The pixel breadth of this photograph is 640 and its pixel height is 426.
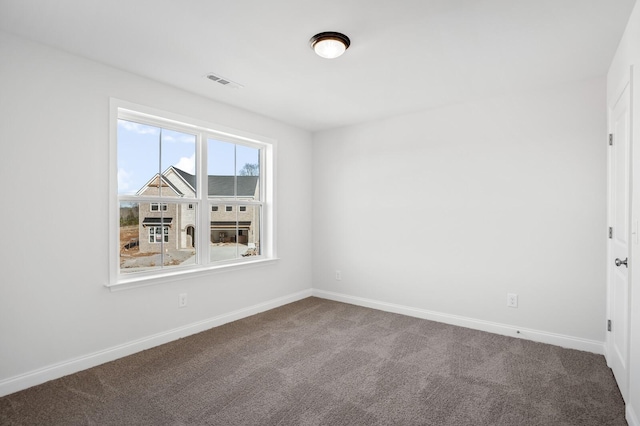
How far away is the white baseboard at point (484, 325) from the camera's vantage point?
119 inches

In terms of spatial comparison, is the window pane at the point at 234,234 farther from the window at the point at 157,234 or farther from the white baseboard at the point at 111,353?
the white baseboard at the point at 111,353

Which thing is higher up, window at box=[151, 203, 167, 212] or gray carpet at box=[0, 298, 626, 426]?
window at box=[151, 203, 167, 212]

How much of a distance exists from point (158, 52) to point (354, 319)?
129 inches

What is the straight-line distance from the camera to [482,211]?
141 inches

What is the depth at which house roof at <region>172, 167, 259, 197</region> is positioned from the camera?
3.60 meters

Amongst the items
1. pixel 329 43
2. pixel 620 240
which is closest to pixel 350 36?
pixel 329 43

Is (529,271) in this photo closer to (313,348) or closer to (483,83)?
(483,83)

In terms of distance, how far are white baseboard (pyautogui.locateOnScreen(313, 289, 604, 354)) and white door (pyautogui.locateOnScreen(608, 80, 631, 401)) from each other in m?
0.30

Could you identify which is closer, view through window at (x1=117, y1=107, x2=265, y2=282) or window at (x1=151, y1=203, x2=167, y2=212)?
view through window at (x1=117, y1=107, x2=265, y2=282)

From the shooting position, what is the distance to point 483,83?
315cm

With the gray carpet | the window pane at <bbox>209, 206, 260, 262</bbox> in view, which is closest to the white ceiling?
the window pane at <bbox>209, 206, 260, 262</bbox>

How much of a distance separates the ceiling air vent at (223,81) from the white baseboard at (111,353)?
2.44 m

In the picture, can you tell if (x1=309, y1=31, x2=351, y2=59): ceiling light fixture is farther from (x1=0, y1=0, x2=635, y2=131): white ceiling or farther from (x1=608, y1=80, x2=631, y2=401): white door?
(x1=608, y1=80, x2=631, y2=401): white door

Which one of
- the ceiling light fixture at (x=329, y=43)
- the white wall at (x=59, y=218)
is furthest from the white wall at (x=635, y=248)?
the white wall at (x=59, y=218)
